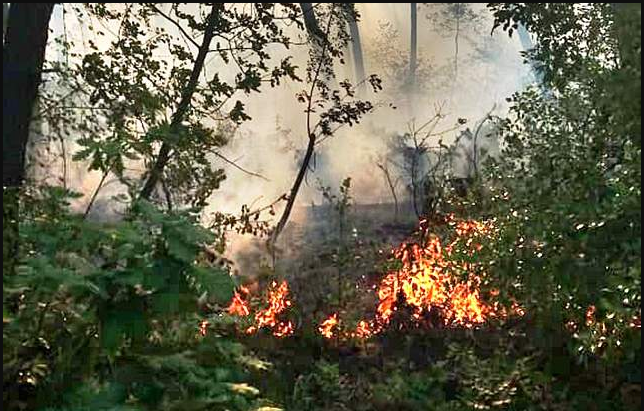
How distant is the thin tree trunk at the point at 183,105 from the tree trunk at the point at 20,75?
35.2 inches

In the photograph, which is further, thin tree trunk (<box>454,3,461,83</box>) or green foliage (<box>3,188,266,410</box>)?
thin tree trunk (<box>454,3,461,83</box>)

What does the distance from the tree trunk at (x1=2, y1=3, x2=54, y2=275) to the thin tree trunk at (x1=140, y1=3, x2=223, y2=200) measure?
0.89 meters

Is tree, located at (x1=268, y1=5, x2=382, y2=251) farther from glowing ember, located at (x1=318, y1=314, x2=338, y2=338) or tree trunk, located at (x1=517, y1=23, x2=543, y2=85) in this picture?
glowing ember, located at (x1=318, y1=314, x2=338, y2=338)

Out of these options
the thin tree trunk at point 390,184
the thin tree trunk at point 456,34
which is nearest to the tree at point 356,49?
the thin tree trunk at point 456,34

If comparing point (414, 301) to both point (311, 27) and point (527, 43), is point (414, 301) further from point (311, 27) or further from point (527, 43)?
point (311, 27)

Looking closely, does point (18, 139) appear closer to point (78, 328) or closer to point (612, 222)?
point (78, 328)

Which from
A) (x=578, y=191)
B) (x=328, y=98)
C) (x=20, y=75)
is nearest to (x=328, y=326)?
(x=328, y=98)

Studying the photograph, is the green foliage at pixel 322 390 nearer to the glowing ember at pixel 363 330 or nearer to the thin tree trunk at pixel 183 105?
the glowing ember at pixel 363 330

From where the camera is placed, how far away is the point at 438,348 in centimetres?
683

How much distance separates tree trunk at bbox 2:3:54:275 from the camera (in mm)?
4820

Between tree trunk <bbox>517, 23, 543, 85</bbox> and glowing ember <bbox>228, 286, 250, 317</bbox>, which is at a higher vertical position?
tree trunk <bbox>517, 23, 543, 85</bbox>

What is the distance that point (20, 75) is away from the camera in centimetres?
496

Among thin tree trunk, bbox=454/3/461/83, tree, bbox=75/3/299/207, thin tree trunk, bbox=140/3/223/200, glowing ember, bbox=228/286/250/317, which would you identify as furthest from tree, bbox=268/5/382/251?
glowing ember, bbox=228/286/250/317

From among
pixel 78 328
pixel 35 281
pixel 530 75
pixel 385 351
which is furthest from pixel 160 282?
pixel 530 75
